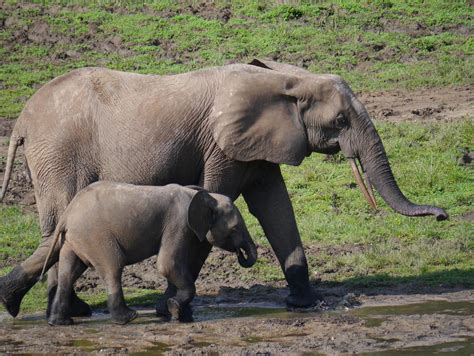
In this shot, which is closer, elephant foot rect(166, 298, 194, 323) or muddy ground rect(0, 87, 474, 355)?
muddy ground rect(0, 87, 474, 355)

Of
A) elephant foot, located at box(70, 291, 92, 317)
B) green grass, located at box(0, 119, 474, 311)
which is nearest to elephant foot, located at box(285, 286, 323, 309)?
green grass, located at box(0, 119, 474, 311)

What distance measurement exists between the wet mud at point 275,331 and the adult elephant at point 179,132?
425 millimetres

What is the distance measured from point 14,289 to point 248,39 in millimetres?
10023

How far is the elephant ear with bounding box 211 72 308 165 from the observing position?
10359 millimetres

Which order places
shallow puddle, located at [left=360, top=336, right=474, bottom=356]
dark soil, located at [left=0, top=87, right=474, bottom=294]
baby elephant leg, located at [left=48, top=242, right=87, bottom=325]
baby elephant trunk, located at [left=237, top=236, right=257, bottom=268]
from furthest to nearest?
dark soil, located at [left=0, top=87, right=474, bottom=294]
baby elephant trunk, located at [left=237, top=236, right=257, bottom=268]
baby elephant leg, located at [left=48, top=242, right=87, bottom=325]
shallow puddle, located at [left=360, top=336, right=474, bottom=356]

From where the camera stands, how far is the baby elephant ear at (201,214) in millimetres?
9812

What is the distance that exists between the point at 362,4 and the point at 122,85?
1094 centimetres

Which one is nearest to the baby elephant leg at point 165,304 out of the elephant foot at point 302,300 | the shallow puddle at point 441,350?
the elephant foot at point 302,300

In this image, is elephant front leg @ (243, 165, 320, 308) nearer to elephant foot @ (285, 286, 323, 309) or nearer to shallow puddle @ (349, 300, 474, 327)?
elephant foot @ (285, 286, 323, 309)

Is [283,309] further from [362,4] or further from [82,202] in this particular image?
[362,4]

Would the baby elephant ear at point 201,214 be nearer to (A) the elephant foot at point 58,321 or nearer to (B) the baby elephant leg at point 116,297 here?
(B) the baby elephant leg at point 116,297

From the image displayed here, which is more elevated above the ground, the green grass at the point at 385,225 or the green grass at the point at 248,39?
the green grass at the point at 248,39

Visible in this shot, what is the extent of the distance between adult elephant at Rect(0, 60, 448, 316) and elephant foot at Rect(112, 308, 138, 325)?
0.62m

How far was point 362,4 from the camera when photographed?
2080 centimetres
